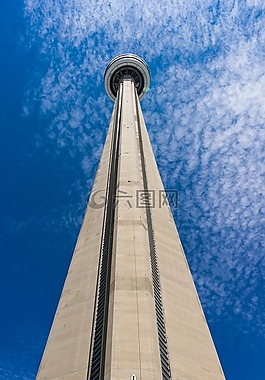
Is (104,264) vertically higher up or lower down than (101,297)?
higher up

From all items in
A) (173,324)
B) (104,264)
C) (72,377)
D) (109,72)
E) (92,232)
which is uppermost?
(109,72)

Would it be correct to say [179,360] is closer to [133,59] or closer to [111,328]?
[111,328]

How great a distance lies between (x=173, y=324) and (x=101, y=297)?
116 inches

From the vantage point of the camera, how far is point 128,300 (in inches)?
559

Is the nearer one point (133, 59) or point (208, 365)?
point (208, 365)

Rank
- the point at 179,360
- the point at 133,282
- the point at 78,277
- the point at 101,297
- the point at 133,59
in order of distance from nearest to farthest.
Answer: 1. the point at 179,360
2. the point at 133,282
3. the point at 101,297
4. the point at 78,277
5. the point at 133,59

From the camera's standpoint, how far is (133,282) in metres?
15.2

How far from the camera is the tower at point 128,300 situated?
41.2 ft

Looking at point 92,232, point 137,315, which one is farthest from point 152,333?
point 92,232

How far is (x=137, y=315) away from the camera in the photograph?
13.4 meters

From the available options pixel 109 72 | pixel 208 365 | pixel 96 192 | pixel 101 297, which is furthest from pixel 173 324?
pixel 109 72

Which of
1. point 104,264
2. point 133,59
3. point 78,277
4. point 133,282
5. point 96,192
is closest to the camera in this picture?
point 133,282

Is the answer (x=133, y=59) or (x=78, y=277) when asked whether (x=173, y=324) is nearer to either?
(x=78, y=277)

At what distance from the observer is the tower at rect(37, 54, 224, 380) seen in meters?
12.6
